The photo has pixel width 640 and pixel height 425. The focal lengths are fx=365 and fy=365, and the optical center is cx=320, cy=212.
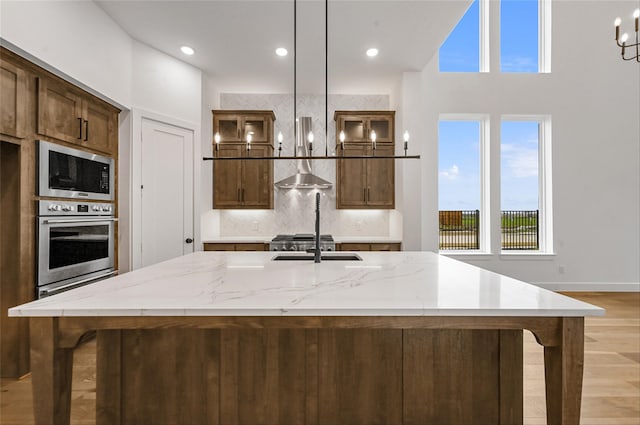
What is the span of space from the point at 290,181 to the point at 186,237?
1.45 m

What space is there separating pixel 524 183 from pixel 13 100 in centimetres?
598

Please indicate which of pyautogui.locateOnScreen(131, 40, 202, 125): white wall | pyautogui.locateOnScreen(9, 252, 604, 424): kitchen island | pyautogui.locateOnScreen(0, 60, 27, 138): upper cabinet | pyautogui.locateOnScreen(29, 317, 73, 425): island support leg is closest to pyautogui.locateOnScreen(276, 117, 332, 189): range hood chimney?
pyautogui.locateOnScreen(131, 40, 202, 125): white wall

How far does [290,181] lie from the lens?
472cm

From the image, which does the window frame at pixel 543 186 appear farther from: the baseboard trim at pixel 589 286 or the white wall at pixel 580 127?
the baseboard trim at pixel 589 286

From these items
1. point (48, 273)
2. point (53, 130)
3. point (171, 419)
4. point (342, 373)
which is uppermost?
point (53, 130)

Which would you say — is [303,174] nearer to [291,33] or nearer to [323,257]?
[291,33]

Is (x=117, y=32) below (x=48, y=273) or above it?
above

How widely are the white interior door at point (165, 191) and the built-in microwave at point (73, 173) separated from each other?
1.38 ft

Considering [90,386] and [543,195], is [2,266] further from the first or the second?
[543,195]

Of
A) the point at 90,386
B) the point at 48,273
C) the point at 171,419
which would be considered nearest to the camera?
the point at 171,419

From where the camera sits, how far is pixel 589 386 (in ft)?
8.39

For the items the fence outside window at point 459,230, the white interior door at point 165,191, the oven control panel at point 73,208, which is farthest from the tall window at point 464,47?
the oven control panel at point 73,208

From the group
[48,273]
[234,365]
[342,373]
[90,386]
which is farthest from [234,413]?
[48,273]

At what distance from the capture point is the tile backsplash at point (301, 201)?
17.7 feet
